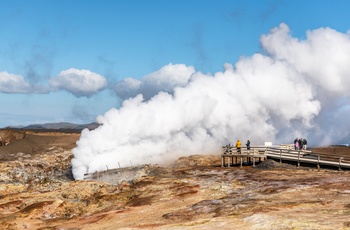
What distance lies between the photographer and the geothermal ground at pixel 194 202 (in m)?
22.9

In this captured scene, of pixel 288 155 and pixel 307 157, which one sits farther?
pixel 307 157

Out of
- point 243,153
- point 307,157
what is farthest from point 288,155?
point 243,153

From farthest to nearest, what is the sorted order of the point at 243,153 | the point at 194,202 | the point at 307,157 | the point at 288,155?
1. the point at 243,153
2. the point at 307,157
3. the point at 288,155
4. the point at 194,202

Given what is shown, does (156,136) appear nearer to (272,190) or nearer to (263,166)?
(263,166)

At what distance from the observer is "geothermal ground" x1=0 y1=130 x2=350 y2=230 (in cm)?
2286

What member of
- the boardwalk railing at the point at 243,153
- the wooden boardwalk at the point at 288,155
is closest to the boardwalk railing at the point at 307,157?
the wooden boardwalk at the point at 288,155

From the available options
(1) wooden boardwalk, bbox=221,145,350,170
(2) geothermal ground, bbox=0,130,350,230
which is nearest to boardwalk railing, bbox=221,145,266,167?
(1) wooden boardwalk, bbox=221,145,350,170

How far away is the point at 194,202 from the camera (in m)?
30.9

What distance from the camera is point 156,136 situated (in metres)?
67.8

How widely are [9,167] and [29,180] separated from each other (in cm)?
1181

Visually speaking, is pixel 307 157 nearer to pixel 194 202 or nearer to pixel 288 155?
pixel 288 155

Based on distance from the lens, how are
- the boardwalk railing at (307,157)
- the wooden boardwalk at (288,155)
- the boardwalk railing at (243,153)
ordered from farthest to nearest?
the boardwalk railing at (243,153)
the wooden boardwalk at (288,155)
the boardwalk railing at (307,157)

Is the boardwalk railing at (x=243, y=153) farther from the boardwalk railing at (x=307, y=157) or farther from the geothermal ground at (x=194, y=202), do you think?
the geothermal ground at (x=194, y=202)

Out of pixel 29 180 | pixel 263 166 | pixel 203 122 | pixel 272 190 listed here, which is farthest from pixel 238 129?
pixel 272 190
